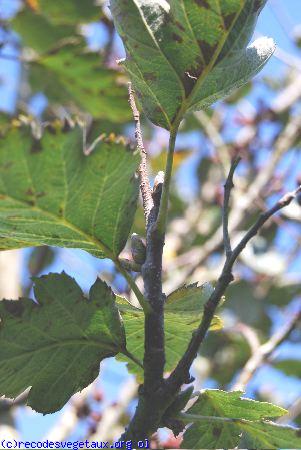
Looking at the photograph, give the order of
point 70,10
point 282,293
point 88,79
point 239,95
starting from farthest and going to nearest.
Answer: point 239,95 < point 282,293 < point 70,10 < point 88,79

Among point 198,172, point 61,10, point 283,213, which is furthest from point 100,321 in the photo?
point 198,172

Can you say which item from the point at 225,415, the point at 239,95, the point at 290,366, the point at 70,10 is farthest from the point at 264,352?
the point at 239,95

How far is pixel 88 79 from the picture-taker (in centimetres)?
196

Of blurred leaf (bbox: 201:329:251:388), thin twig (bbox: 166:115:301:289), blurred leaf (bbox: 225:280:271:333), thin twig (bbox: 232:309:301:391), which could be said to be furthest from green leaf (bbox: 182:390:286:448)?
blurred leaf (bbox: 201:329:251:388)

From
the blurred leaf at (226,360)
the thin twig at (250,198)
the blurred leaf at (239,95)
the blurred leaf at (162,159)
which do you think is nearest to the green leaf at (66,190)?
the thin twig at (250,198)

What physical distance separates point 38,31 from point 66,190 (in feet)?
5.36

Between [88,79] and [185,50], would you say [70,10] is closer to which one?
[88,79]

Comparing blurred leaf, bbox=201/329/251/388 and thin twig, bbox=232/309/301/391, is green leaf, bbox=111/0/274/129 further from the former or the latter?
blurred leaf, bbox=201/329/251/388

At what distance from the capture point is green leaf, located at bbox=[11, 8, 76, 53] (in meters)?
2.15

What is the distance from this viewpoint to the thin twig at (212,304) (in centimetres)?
65

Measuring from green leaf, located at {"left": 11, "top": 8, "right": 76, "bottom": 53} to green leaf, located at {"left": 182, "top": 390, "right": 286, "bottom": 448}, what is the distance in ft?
5.15

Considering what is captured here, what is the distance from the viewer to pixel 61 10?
212 centimetres

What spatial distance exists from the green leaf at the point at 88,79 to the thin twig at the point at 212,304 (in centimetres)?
133

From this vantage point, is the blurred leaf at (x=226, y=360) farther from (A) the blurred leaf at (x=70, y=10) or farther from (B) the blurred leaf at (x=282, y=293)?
(A) the blurred leaf at (x=70, y=10)
